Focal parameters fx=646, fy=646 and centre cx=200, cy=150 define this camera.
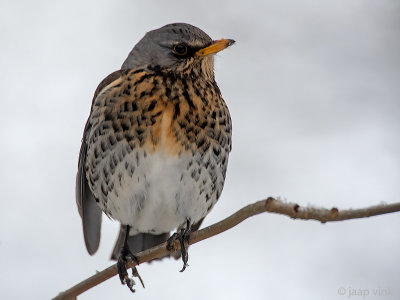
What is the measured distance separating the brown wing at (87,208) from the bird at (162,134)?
16 centimetres

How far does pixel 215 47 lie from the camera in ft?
9.49

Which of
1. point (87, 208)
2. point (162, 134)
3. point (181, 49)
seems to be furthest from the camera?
point (87, 208)

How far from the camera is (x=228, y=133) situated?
314cm

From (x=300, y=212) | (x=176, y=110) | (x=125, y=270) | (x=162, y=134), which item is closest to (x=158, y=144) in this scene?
(x=162, y=134)

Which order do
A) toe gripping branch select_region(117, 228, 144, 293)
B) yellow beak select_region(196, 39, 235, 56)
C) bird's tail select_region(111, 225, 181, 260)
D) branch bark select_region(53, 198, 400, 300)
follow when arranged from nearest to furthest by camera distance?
branch bark select_region(53, 198, 400, 300) → yellow beak select_region(196, 39, 235, 56) → toe gripping branch select_region(117, 228, 144, 293) → bird's tail select_region(111, 225, 181, 260)

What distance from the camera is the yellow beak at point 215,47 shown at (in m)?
2.83

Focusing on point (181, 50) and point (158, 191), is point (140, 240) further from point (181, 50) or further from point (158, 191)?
point (181, 50)

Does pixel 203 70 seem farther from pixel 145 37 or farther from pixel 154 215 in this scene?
pixel 154 215

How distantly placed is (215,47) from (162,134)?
46 cm

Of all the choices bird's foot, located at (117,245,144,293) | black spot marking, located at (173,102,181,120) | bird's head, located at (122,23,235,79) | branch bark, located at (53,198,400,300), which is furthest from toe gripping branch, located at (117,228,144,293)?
branch bark, located at (53,198,400,300)

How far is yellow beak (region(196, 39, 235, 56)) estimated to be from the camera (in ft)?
9.29

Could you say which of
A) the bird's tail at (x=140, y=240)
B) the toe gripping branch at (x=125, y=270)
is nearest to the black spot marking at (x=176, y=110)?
the toe gripping branch at (x=125, y=270)

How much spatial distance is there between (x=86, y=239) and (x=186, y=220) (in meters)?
0.59

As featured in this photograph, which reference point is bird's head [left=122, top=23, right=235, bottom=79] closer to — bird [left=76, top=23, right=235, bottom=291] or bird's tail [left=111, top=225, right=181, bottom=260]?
bird [left=76, top=23, right=235, bottom=291]
